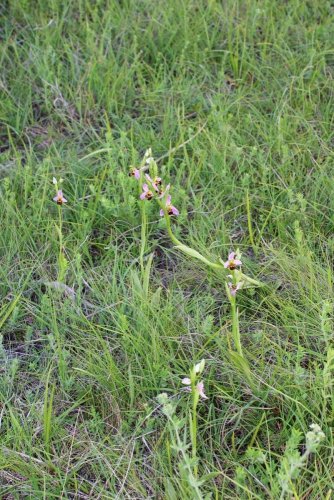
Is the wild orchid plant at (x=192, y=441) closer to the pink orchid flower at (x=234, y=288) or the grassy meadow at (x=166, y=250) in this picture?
the grassy meadow at (x=166, y=250)

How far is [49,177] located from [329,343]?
4.09 ft

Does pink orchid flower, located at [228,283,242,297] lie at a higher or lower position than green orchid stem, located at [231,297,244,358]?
higher

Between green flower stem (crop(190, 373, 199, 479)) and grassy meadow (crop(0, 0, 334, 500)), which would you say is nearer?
green flower stem (crop(190, 373, 199, 479))

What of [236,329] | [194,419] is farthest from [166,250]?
[194,419]

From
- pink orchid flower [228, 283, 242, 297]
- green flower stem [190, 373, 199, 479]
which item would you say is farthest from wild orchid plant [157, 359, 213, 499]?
pink orchid flower [228, 283, 242, 297]

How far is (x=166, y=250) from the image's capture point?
2.50m

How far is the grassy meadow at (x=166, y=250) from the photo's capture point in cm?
191

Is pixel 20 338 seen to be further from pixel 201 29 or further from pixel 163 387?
pixel 201 29

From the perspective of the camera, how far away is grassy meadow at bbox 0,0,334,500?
1908 mm

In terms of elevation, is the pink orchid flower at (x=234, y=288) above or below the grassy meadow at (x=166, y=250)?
above

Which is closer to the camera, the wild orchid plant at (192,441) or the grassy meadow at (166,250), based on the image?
the wild orchid plant at (192,441)

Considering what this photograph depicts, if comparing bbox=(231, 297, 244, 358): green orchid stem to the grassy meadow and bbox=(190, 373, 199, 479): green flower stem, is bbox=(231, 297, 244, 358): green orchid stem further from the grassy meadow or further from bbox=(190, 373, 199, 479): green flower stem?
bbox=(190, 373, 199, 479): green flower stem

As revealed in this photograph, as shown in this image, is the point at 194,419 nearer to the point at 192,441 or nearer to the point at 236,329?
the point at 192,441

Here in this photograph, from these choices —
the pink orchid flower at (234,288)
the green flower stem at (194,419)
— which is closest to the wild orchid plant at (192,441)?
Result: the green flower stem at (194,419)
